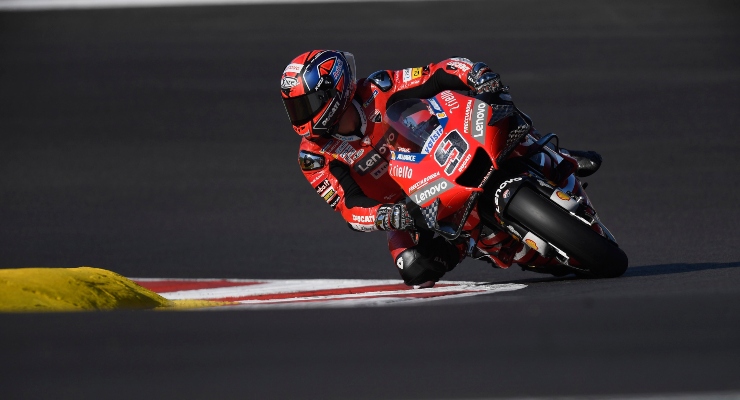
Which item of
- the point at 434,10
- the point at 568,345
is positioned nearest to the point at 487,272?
the point at 568,345

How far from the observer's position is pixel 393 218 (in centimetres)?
575

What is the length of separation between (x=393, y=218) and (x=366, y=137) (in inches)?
23.8

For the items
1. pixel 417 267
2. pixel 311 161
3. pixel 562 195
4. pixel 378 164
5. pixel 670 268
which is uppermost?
pixel 311 161

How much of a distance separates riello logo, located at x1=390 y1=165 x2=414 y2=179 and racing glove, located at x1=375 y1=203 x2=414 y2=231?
15 cm

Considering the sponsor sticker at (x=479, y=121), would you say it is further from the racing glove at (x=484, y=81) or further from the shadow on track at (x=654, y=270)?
the shadow on track at (x=654, y=270)

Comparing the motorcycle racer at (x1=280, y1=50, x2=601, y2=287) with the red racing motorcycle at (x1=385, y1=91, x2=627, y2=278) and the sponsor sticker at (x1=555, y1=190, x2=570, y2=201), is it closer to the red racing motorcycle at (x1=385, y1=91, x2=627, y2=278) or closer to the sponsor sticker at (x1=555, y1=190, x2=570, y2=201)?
the red racing motorcycle at (x1=385, y1=91, x2=627, y2=278)

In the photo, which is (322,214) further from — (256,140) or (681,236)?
(681,236)

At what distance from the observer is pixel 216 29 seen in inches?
552

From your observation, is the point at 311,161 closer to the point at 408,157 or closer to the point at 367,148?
the point at 367,148

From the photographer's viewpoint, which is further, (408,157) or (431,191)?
(408,157)

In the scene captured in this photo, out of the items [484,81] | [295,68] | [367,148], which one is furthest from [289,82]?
[484,81]

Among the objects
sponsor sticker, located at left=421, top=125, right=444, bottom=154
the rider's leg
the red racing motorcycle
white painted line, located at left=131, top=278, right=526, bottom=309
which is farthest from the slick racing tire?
the rider's leg

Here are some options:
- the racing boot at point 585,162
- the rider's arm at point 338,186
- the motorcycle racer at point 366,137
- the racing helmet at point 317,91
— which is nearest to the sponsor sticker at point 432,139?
the motorcycle racer at point 366,137

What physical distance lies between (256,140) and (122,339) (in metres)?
7.25
